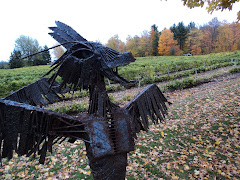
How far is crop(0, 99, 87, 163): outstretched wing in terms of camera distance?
158 centimetres

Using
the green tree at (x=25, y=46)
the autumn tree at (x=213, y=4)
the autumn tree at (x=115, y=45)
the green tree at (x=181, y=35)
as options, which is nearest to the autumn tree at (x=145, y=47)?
the autumn tree at (x=115, y=45)

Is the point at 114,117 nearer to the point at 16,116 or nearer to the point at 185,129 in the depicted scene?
the point at 16,116

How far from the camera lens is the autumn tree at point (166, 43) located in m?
40.3

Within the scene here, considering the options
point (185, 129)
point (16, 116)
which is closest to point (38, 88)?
point (16, 116)

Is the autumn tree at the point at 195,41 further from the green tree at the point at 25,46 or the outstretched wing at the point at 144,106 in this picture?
the outstretched wing at the point at 144,106

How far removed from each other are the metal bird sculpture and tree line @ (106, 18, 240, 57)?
3529 cm

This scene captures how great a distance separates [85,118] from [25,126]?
0.65 metres

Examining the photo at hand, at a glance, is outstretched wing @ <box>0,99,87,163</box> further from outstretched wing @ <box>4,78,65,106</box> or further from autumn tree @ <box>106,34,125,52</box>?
autumn tree @ <box>106,34,125,52</box>

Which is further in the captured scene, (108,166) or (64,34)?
(108,166)

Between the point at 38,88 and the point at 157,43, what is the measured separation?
43.7m

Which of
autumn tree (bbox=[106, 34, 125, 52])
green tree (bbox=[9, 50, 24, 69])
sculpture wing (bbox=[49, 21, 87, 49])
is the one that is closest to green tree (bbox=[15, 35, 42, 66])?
green tree (bbox=[9, 50, 24, 69])

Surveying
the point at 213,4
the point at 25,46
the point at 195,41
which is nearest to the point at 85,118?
the point at 213,4

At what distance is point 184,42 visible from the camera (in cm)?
4662

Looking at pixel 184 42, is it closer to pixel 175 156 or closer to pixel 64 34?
pixel 175 156
